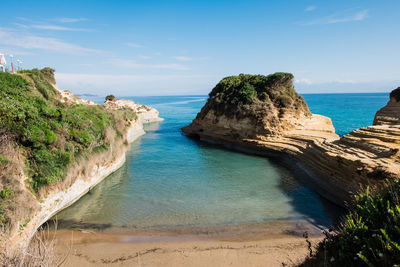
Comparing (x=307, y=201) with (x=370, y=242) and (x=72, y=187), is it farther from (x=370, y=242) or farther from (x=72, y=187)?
(x=72, y=187)

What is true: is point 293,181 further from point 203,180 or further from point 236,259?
point 236,259

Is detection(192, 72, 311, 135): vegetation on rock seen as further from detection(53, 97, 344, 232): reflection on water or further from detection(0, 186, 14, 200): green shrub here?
detection(0, 186, 14, 200): green shrub

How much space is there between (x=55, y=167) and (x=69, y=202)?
2324mm

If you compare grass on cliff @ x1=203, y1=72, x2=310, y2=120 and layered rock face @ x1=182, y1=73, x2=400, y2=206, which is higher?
grass on cliff @ x1=203, y1=72, x2=310, y2=120

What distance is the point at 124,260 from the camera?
802cm

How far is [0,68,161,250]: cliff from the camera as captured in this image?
812 cm

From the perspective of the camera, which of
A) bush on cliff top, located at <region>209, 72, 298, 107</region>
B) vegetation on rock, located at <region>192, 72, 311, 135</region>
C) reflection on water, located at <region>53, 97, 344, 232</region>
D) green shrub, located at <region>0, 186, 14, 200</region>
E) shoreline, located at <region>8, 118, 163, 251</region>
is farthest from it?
bush on cliff top, located at <region>209, 72, 298, 107</region>

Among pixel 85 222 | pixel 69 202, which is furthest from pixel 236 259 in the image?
pixel 69 202

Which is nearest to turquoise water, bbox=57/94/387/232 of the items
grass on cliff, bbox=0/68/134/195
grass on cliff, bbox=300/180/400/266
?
grass on cliff, bbox=0/68/134/195

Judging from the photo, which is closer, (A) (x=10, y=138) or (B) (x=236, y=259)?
(B) (x=236, y=259)

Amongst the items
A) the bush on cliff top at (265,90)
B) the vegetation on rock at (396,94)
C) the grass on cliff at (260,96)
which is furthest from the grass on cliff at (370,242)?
the bush on cliff top at (265,90)

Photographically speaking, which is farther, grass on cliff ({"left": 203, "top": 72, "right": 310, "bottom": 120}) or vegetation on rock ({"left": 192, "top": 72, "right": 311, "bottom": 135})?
grass on cliff ({"left": 203, "top": 72, "right": 310, "bottom": 120})

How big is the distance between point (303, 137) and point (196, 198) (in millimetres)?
12985

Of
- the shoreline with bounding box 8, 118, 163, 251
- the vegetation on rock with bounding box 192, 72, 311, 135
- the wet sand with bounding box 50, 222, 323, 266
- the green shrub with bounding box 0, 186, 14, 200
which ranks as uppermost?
the vegetation on rock with bounding box 192, 72, 311, 135
